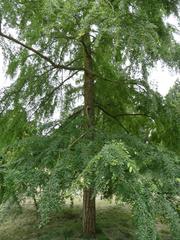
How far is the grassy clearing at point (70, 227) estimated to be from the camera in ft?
21.7

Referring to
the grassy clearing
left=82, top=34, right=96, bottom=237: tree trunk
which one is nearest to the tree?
left=82, top=34, right=96, bottom=237: tree trunk

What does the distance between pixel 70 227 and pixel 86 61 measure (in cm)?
291

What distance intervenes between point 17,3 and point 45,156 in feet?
7.07

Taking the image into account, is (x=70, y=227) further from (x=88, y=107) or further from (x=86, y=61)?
(x=86, y=61)

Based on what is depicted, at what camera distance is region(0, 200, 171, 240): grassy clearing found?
6.61m

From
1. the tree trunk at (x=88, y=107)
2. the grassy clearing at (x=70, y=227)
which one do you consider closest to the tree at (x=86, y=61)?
the tree trunk at (x=88, y=107)

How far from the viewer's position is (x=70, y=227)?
271 inches

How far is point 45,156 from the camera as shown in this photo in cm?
444

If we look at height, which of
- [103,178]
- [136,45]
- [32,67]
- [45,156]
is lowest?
[103,178]

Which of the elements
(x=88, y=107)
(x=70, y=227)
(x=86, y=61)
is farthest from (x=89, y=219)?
(x=86, y=61)

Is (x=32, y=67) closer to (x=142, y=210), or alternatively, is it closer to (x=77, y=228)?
(x=77, y=228)

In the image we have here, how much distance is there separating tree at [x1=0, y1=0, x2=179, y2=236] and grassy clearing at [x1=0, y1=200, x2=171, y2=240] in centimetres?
42

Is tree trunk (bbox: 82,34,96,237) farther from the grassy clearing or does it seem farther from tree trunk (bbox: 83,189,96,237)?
the grassy clearing

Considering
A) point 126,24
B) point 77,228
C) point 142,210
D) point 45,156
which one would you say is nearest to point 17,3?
point 126,24
